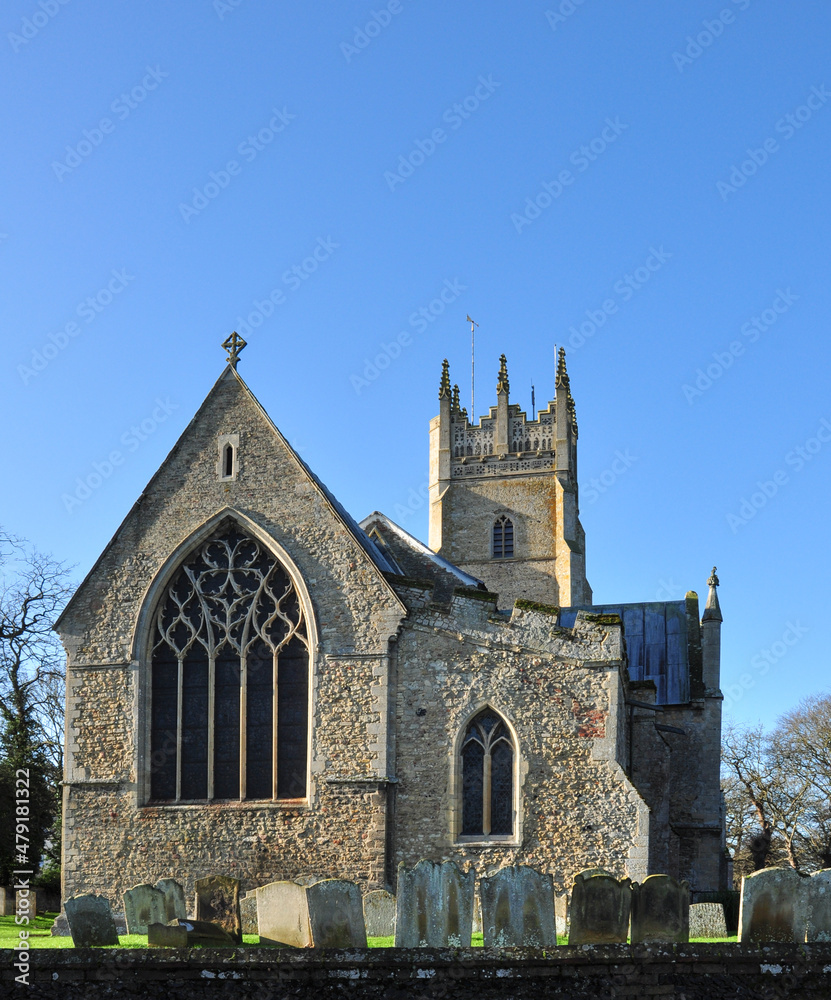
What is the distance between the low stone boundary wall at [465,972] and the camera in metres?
11.6

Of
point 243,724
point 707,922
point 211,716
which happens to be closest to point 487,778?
point 243,724

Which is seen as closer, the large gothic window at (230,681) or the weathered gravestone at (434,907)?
the weathered gravestone at (434,907)

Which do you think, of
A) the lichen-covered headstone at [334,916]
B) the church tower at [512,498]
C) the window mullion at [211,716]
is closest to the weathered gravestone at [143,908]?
the lichen-covered headstone at [334,916]

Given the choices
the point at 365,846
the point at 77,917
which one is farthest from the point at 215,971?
the point at 365,846

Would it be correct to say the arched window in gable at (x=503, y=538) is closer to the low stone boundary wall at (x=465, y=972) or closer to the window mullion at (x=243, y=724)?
the window mullion at (x=243, y=724)

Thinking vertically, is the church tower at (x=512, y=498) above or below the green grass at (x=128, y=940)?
above

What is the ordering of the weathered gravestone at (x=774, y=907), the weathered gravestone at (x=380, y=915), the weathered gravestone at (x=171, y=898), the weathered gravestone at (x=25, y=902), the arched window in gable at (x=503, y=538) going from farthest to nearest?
the arched window in gable at (x=503, y=538) < the weathered gravestone at (x=25, y=902) < the weathered gravestone at (x=171, y=898) < the weathered gravestone at (x=380, y=915) < the weathered gravestone at (x=774, y=907)

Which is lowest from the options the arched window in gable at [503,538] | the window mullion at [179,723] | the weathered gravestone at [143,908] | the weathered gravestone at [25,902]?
the weathered gravestone at [25,902]

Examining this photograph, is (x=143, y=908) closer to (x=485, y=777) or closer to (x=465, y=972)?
(x=465, y=972)

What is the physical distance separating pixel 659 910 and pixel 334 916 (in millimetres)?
3495

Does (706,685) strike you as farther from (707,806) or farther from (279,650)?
(279,650)

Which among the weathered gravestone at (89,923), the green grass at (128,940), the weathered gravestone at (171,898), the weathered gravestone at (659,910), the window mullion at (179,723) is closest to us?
the weathered gravestone at (659,910)

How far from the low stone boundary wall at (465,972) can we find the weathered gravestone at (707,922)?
3269mm

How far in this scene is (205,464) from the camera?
2269cm
